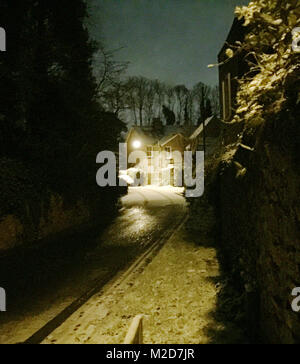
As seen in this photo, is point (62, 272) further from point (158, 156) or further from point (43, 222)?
point (158, 156)

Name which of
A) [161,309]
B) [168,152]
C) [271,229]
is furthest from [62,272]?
[168,152]

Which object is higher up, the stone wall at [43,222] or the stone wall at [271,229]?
the stone wall at [271,229]

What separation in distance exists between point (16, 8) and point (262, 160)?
44.7 ft

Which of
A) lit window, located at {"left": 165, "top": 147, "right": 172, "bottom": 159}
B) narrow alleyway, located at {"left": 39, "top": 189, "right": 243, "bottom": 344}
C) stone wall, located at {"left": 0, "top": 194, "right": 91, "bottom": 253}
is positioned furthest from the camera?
lit window, located at {"left": 165, "top": 147, "right": 172, "bottom": 159}

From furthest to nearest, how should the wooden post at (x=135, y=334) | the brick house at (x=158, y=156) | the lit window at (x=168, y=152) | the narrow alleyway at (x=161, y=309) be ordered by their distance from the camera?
the lit window at (x=168, y=152) < the brick house at (x=158, y=156) < the narrow alleyway at (x=161, y=309) < the wooden post at (x=135, y=334)

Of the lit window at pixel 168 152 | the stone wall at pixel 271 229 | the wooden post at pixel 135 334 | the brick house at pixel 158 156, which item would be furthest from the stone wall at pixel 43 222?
the lit window at pixel 168 152

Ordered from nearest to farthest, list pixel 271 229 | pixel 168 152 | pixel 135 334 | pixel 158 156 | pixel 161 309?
pixel 135 334 → pixel 271 229 → pixel 161 309 → pixel 168 152 → pixel 158 156

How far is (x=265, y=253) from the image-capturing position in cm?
391

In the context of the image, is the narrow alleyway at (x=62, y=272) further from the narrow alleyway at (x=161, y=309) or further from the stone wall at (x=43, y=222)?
the stone wall at (x=43, y=222)

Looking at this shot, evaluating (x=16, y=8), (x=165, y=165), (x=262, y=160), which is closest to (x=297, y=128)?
(x=262, y=160)

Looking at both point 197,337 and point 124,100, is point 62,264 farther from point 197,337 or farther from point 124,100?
point 124,100

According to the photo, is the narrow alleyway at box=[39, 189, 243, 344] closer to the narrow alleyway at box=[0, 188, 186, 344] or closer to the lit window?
the narrow alleyway at box=[0, 188, 186, 344]

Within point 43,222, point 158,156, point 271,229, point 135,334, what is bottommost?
point 43,222

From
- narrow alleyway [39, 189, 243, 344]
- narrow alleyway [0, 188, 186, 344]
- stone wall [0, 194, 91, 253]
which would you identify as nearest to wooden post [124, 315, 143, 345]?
narrow alleyway [39, 189, 243, 344]
